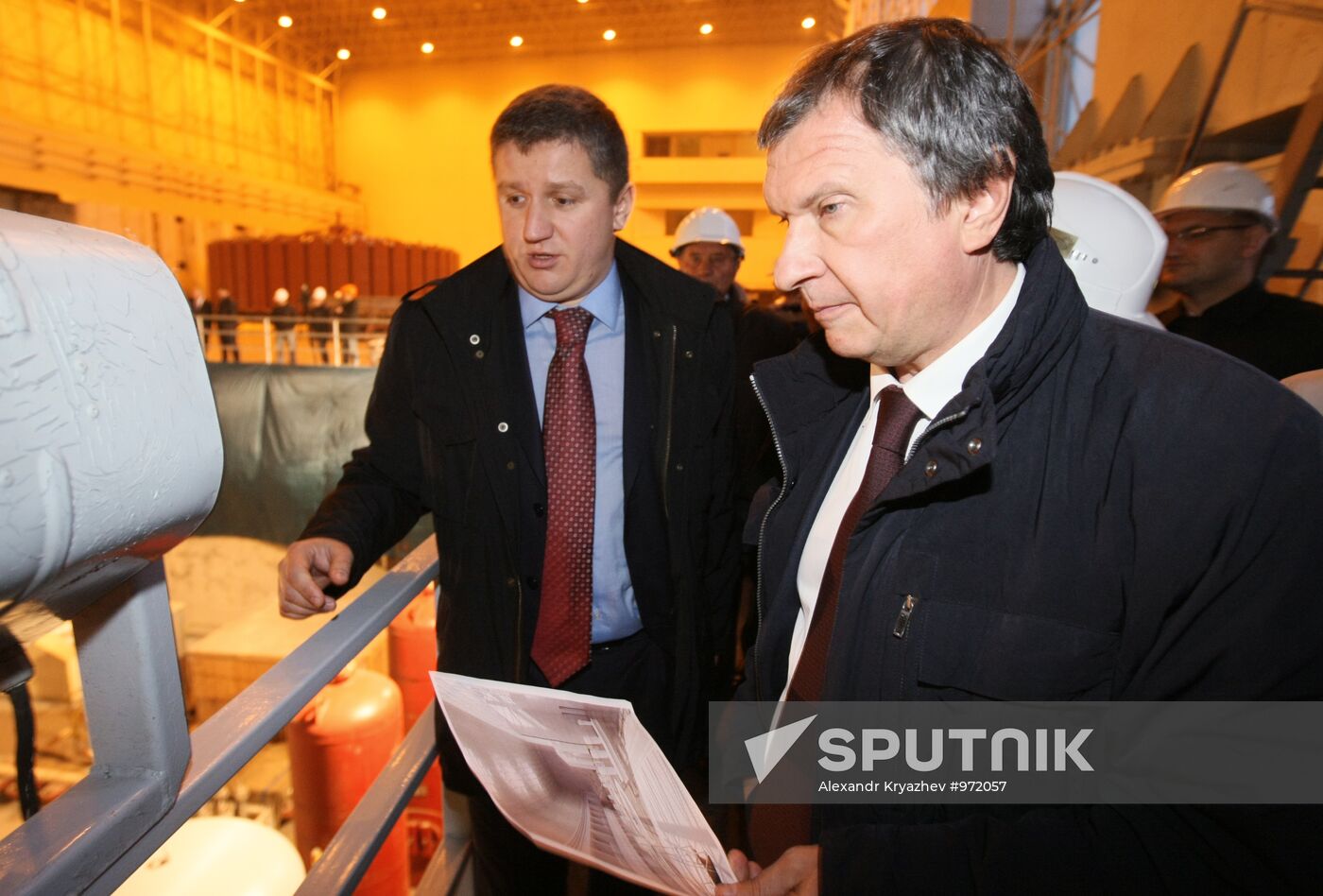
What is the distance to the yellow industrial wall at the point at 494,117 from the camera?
20828 mm

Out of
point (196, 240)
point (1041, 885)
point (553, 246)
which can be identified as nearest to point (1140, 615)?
point (1041, 885)

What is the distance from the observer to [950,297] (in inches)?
39.1

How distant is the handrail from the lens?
71 centimetres

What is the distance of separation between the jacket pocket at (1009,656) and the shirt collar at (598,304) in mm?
1133

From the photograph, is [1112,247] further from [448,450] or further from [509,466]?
[448,450]

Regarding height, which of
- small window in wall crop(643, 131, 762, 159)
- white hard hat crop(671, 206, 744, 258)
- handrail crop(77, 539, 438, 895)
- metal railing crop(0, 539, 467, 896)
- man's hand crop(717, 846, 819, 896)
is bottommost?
man's hand crop(717, 846, 819, 896)

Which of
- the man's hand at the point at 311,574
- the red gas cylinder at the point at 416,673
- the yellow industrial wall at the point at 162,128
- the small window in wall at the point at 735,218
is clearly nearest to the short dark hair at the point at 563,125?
the man's hand at the point at 311,574

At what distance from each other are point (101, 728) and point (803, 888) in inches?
30.7

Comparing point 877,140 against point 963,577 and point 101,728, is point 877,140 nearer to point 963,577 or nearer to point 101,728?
point 963,577

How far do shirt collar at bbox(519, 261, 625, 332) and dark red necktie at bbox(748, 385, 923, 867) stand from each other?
86cm

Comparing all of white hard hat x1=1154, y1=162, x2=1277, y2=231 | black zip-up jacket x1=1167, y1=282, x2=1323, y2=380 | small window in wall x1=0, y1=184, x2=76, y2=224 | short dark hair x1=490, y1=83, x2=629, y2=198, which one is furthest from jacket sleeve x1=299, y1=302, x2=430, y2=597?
small window in wall x1=0, y1=184, x2=76, y2=224

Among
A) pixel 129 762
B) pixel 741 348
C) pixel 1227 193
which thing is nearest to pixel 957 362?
pixel 129 762

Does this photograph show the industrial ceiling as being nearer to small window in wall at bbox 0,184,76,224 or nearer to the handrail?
small window in wall at bbox 0,184,76,224

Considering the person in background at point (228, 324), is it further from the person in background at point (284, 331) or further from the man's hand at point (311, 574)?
the man's hand at point (311, 574)
